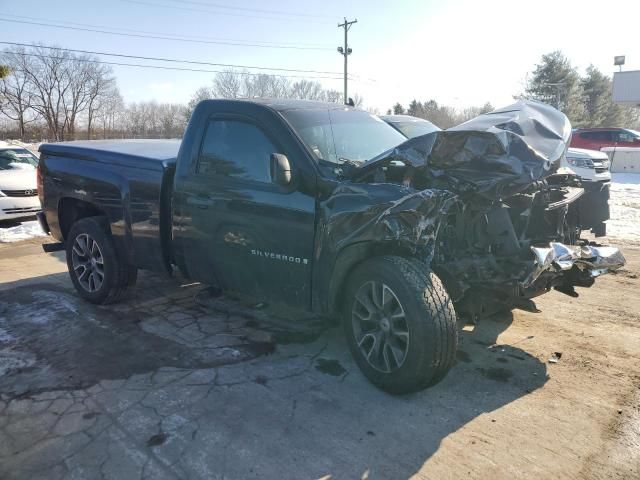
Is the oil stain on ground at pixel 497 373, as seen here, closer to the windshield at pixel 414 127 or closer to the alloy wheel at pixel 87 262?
the alloy wheel at pixel 87 262

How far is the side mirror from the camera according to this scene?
3502mm

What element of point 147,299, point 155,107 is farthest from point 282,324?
point 155,107

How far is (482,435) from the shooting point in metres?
2.89

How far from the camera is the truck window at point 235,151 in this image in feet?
12.8

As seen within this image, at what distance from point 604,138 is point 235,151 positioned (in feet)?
74.5

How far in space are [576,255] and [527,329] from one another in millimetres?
1047

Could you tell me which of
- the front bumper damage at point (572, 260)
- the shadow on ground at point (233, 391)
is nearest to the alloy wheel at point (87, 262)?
the shadow on ground at point (233, 391)

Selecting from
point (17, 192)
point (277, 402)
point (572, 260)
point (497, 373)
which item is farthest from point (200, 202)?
point (17, 192)

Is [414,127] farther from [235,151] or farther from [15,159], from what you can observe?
[15,159]

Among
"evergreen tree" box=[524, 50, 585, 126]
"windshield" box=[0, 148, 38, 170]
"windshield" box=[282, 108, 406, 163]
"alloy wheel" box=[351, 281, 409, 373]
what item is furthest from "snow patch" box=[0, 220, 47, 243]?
"evergreen tree" box=[524, 50, 585, 126]

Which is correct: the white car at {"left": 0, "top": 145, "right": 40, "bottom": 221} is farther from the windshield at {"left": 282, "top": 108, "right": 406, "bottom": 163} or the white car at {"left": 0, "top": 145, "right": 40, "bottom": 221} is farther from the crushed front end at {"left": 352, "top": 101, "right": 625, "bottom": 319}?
the crushed front end at {"left": 352, "top": 101, "right": 625, "bottom": 319}

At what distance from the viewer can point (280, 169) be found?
138 inches

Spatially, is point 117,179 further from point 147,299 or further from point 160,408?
point 160,408

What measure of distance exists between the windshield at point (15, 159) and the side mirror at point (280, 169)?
1024 centimetres
